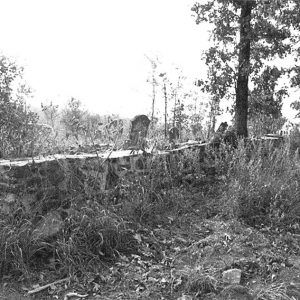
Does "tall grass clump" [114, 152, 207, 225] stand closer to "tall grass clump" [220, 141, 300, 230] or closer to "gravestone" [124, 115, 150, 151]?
"tall grass clump" [220, 141, 300, 230]

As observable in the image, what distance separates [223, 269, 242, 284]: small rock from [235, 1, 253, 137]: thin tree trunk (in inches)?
188

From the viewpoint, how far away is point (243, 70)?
7957 mm

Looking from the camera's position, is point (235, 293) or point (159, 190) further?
point (159, 190)

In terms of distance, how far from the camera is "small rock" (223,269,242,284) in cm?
378

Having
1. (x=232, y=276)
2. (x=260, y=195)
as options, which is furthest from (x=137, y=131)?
(x=232, y=276)

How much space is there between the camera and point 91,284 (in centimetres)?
389

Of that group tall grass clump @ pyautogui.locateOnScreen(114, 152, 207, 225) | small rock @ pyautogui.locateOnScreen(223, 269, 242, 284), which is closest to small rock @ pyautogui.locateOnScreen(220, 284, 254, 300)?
small rock @ pyautogui.locateOnScreen(223, 269, 242, 284)

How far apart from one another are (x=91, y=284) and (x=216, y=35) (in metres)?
5.93

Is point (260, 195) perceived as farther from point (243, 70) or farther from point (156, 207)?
point (243, 70)

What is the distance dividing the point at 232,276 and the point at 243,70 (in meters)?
5.04

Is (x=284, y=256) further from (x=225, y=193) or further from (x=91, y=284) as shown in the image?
(x=91, y=284)

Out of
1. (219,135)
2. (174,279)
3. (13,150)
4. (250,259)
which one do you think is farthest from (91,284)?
(219,135)

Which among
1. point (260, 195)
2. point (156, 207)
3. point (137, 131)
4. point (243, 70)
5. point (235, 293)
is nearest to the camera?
point (235, 293)

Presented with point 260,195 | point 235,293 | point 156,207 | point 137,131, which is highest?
point 137,131
